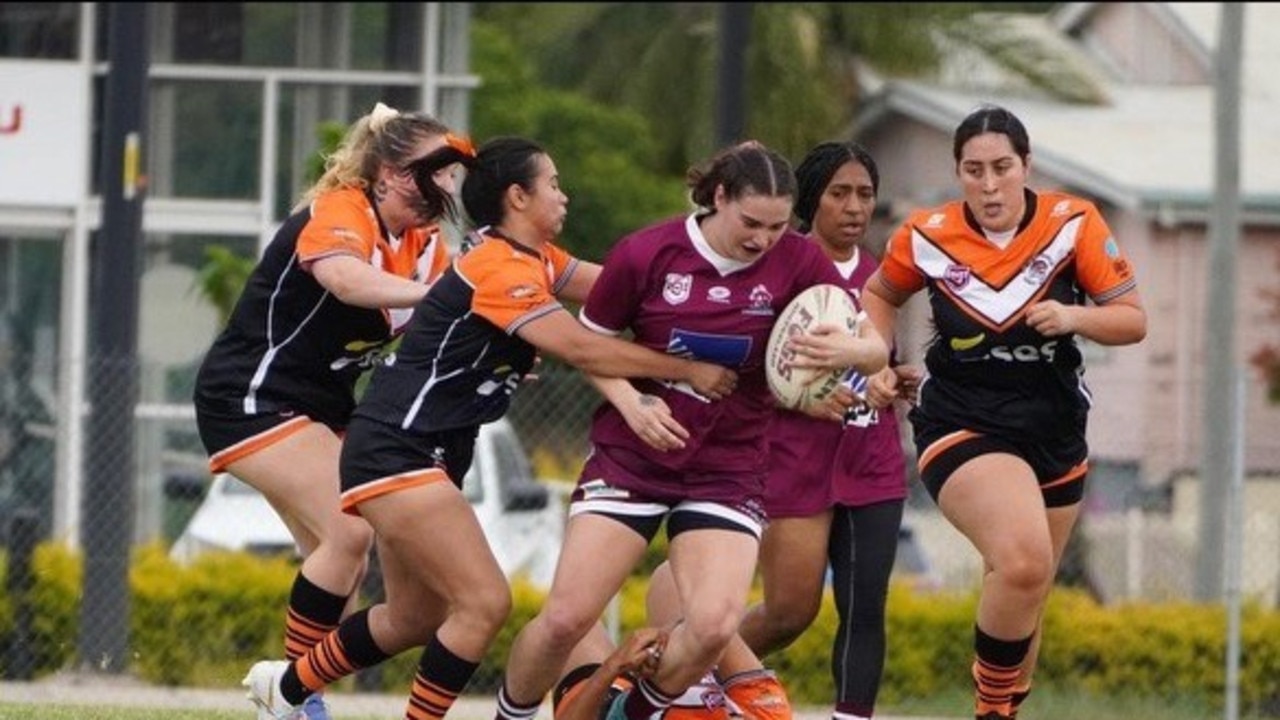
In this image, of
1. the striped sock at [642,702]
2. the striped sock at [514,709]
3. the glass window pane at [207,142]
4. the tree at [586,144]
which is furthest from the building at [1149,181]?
the striped sock at [514,709]

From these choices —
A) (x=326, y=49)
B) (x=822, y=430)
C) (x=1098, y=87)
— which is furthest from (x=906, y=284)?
(x=1098, y=87)

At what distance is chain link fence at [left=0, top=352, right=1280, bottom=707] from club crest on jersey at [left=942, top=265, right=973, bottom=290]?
604cm

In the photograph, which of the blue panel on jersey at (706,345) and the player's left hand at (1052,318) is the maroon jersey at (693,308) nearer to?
the blue panel on jersey at (706,345)

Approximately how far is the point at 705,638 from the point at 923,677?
8.10 meters

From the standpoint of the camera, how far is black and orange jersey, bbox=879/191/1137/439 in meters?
9.45

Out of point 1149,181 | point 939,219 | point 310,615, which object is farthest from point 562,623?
point 1149,181

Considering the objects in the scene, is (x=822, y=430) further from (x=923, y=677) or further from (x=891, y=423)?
(x=923, y=677)

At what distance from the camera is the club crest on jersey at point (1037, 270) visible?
9438 mm

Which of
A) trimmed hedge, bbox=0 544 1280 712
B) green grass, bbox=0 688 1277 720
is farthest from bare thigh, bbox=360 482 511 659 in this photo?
trimmed hedge, bbox=0 544 1280 712

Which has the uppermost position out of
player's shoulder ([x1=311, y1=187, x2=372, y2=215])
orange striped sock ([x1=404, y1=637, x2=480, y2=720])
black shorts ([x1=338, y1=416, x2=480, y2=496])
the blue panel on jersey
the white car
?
player's shoulder ([x1=311, y1=187, x2=372, y2=215])

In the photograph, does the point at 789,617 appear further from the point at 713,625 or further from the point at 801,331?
the point at 801,331

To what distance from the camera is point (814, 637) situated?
1630 cm

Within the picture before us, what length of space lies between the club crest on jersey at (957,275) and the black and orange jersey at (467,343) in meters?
1.34

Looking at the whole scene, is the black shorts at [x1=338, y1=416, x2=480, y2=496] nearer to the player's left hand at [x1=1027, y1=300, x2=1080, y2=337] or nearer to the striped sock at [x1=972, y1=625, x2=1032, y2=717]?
the player's left hand at [x1=1027, y1=300, x2=1080, y2=337]
